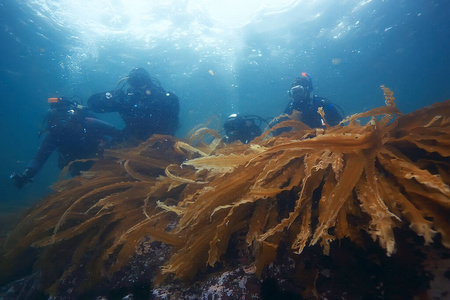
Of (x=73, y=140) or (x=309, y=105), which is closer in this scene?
(x=73, y=140)

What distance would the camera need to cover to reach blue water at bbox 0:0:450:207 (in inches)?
835

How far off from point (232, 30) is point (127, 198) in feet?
90.4

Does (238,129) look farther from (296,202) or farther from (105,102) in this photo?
(105,102)

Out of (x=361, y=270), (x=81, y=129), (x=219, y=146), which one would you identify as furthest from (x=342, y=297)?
(x=81, y=129)

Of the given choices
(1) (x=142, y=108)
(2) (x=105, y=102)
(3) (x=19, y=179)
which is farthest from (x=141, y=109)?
(3) (x=19, y=179)

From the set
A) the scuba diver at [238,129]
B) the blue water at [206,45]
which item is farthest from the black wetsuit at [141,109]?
the scuba diver at [238,129]

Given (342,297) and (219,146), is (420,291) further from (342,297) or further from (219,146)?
(219,146)

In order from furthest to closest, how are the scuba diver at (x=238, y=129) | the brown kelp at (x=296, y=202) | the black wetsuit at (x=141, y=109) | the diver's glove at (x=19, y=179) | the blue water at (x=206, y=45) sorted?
1. the blue water at (x=206, y=45)
2. the black wetsuit at (x=141, y=109)
3. the scuba diver at (x=238, y=129)
4. the diver's glove at (x=19, y=179)
5. the brown kelp at (x=296, y=202)

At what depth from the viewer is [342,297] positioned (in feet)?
3.65

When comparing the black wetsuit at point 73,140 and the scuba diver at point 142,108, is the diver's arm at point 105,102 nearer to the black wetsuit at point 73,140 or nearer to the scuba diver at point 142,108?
the scuba diver at point 142,108

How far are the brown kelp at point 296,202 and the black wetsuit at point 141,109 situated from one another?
371 centimetres

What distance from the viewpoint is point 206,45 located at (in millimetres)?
29375

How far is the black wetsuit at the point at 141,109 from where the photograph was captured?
244 inches

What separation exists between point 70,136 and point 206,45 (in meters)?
27.6
